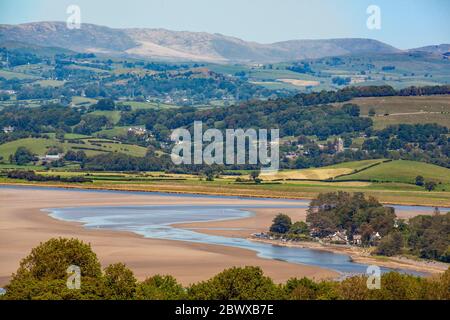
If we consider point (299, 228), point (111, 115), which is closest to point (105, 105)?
point (111, 115)

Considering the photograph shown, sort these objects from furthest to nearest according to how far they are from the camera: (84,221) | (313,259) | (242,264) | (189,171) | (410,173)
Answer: (189,171) < (410,173) < (84,221) < (313,259) < (242,264)

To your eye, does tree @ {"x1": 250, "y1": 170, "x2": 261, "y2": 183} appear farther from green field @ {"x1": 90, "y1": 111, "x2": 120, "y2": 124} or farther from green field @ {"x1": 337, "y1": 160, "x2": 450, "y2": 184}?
green field @ {"x1": 90, "y1": 111, "x2": 120, "y2": 124}

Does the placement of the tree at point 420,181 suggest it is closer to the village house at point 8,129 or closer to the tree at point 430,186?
the tree at point 430,186

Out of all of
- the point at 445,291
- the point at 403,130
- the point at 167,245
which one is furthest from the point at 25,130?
the point at 445,291

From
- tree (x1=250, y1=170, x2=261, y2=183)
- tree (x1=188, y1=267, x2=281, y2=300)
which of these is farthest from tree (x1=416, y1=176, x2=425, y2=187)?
tree (x1=188, y1=267, x2=281, y2=300)

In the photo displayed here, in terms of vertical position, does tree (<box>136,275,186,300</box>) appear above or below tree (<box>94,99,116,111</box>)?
below

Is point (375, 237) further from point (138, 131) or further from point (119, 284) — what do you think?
point (138, 131)

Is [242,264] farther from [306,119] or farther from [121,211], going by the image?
[306,119]

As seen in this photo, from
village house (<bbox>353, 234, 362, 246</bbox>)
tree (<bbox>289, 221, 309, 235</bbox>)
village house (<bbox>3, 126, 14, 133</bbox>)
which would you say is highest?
village house (<bbox>3, 126, 14, 133</bbox>)
